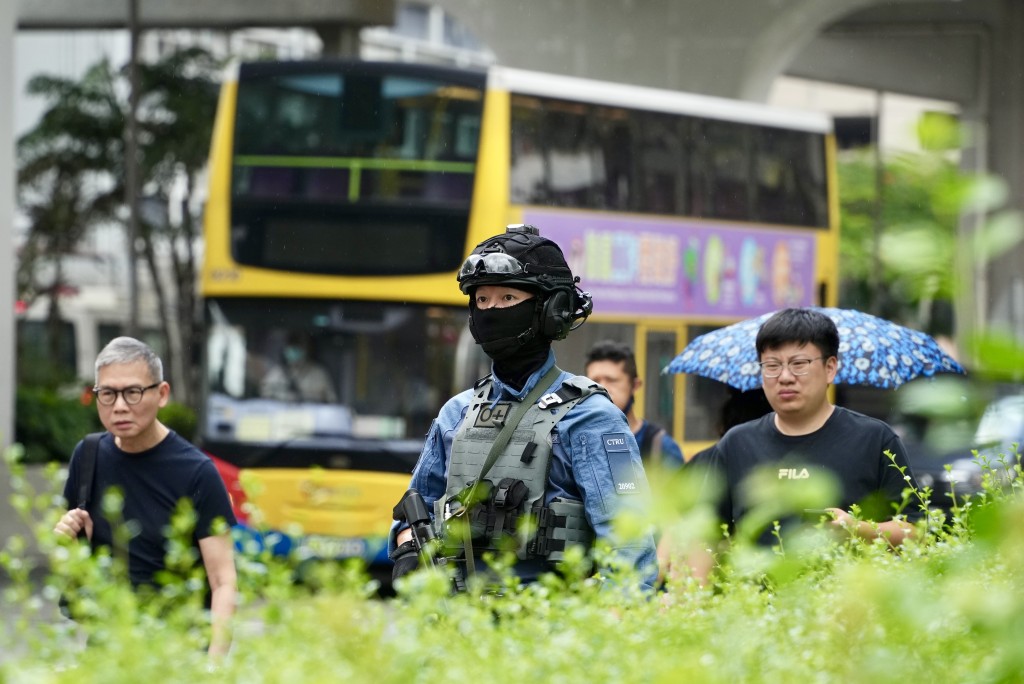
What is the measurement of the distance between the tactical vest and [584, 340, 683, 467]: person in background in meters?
2.99

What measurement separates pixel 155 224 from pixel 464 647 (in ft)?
55.5

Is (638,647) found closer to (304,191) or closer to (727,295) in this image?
(304,191)

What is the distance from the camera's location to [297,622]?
1987mm

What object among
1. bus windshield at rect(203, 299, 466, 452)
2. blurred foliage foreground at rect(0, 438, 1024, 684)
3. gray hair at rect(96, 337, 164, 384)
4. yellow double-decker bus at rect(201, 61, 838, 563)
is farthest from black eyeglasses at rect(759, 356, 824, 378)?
bus windshield at rect(203, 299, 466, 452)

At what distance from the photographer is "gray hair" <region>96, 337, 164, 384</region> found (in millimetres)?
4223

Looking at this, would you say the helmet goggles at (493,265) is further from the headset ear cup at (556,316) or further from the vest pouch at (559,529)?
the vest pouch at (559,529)

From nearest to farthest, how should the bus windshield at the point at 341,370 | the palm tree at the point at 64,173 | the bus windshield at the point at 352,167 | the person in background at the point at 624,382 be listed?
the person in background at the point at 624,382 → the bus windshield at the point at 341,370 → the bus windshield at the point at 352,167 → the palm tree at the point at 64,173

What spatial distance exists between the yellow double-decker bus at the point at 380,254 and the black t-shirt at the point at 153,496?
6.75 meters

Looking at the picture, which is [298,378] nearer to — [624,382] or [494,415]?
[624,382]

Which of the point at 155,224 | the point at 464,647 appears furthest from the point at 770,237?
the point at 464,647

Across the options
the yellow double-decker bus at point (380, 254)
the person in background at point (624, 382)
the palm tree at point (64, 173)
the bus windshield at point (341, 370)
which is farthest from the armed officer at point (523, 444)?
the palm tree at point (64, 173)

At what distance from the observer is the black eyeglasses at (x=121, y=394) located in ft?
13.5

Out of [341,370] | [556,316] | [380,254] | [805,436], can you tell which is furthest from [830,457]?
[380,254]

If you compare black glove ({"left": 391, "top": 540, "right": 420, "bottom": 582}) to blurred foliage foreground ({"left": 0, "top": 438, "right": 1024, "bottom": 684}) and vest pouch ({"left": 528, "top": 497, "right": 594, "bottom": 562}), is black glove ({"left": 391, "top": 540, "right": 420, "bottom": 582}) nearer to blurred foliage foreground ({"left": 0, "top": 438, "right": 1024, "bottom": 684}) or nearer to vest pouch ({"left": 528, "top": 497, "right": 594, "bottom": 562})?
vest pouch ({"left": 528, "top": 497, "right": 594, "bottom": 562})
